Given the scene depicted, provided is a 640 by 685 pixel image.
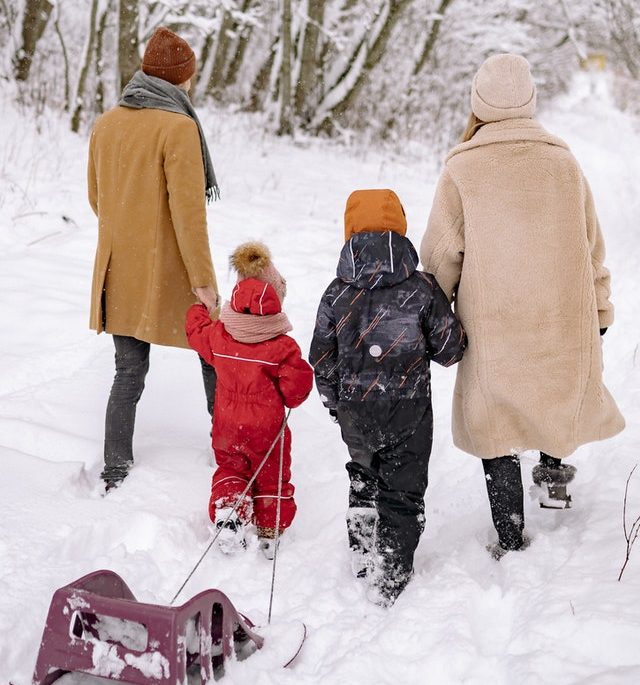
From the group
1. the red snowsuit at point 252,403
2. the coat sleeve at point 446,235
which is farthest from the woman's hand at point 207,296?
the coat sleeve at point 446,235

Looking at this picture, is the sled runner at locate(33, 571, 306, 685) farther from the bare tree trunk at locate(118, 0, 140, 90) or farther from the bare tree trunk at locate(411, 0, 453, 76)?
the bare tree trunk at locate(411, 0, 453, 76)

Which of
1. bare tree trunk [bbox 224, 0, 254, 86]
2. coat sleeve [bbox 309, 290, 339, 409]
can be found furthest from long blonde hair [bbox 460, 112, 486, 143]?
bare tree trunk [bbox 224, 0, 254, 86]

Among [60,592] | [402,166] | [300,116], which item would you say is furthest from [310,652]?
[300,116]

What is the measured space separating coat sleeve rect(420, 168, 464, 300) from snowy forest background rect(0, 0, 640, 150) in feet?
26.6

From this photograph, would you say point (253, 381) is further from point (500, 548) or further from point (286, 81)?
point (286, 81)

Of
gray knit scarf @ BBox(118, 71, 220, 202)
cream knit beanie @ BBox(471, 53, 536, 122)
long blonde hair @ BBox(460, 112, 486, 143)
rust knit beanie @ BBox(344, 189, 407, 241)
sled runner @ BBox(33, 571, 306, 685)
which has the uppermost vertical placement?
cream knit beanie @ BBox(471, 53, 536, 122)

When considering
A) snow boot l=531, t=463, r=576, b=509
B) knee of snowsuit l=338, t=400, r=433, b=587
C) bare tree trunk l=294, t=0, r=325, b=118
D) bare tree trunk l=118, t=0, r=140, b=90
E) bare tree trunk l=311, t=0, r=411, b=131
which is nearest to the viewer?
knee of snowsuit l=338, t=400, r=433, b=587

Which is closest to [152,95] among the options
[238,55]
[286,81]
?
[286,81]

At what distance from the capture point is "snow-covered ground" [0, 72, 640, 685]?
7.38ft

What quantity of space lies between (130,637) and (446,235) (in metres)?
1.76

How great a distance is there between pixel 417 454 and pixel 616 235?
22.0 ft

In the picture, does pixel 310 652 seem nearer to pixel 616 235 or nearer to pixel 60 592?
pixel 60 592

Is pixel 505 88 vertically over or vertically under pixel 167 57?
over

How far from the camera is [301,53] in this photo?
13.5 metres
